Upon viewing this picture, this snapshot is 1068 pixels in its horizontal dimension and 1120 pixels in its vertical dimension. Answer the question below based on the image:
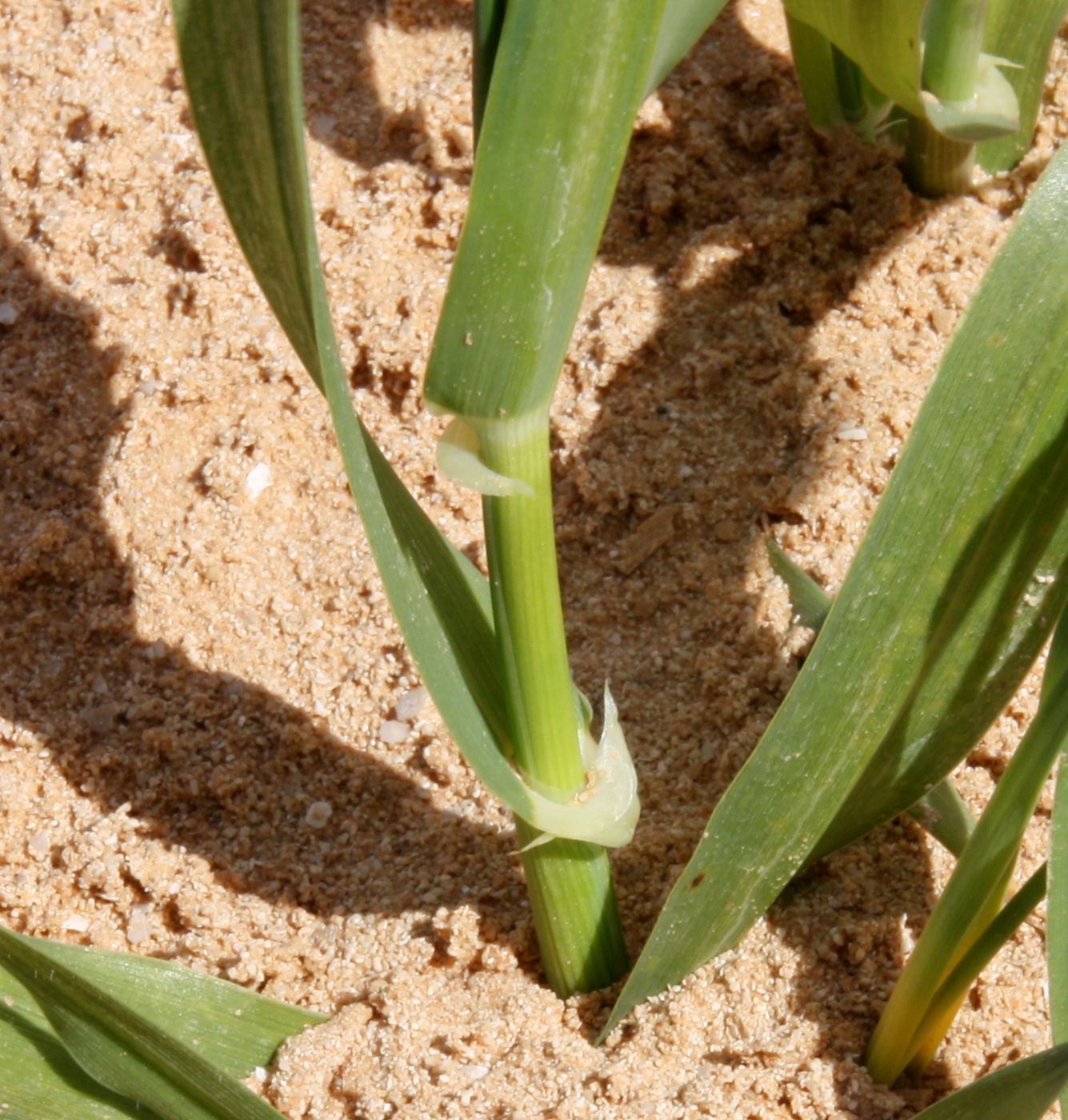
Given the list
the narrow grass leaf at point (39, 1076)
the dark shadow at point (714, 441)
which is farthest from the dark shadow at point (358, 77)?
the narrow grass leaf at point (39, 1076)

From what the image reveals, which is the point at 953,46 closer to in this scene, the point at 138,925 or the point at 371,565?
the point at 371,565

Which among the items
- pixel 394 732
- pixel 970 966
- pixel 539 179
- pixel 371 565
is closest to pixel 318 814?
pixel 394 732

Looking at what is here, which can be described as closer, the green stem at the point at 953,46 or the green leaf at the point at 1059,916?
the green leaf at the point at 1059,916

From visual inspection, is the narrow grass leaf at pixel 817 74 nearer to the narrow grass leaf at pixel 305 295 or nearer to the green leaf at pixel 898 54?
the green leaf at pixel 898 54

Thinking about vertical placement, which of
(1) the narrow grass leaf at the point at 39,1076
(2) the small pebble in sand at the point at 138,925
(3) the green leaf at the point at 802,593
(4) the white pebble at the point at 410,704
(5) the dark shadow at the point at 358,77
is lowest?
(2) the small pebble in sand at the point at 138,925

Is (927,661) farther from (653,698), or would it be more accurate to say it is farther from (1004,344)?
(653,698)

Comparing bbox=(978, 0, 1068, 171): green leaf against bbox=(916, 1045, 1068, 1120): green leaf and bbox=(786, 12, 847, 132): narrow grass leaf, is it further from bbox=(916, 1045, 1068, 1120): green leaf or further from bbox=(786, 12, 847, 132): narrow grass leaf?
bbox=(916, 1045, 1068, 1120): green leaf

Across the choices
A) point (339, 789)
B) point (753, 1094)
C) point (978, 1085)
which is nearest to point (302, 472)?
point (339, 789)
